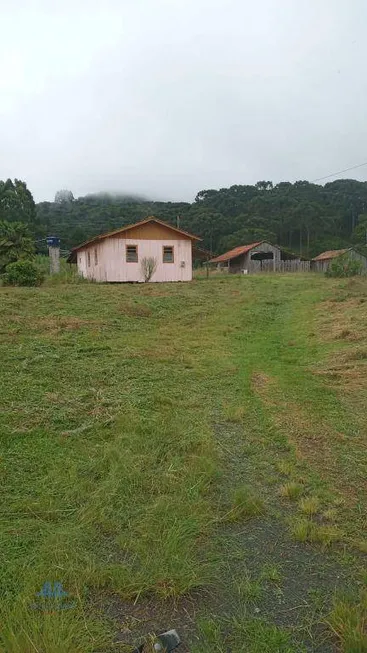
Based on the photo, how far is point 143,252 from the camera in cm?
2392

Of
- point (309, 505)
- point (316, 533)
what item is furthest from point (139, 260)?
point (316, 533)

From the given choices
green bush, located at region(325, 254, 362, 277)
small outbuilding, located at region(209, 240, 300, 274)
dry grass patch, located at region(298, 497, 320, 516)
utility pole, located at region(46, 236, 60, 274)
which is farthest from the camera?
small outbuilding, located at region(209, 240, 300, 274)

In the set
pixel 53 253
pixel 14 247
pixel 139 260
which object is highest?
pixel 14 247

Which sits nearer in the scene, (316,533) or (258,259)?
(316,533)

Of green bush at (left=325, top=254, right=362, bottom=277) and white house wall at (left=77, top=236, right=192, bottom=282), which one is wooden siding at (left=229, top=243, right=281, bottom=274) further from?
white house wall at (left=77, top=236, right=192, bottom=282)

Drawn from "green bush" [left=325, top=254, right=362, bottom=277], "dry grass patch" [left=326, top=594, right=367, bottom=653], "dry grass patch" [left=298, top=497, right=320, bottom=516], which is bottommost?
"dry grass patch" [left=326, top=594, right=367, bottom=653]

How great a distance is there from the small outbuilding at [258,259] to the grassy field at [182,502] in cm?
3296

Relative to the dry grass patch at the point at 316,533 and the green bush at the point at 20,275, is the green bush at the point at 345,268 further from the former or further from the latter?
the dry grass patch at the point at 316,533

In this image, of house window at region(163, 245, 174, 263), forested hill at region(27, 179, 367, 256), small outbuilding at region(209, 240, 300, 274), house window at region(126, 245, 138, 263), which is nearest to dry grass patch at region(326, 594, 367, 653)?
house window at region(126, 245, 138, 263)

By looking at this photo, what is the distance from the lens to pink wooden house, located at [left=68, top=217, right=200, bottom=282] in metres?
23.6

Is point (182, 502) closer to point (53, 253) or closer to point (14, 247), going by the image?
point (14, 247)

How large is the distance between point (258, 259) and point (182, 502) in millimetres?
39695

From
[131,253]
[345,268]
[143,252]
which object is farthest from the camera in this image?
[345,268]

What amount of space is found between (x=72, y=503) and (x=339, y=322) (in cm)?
954
